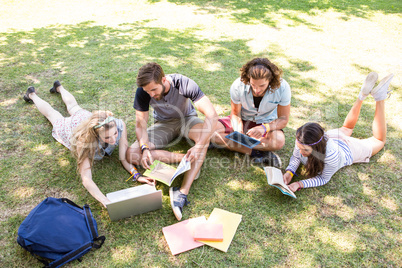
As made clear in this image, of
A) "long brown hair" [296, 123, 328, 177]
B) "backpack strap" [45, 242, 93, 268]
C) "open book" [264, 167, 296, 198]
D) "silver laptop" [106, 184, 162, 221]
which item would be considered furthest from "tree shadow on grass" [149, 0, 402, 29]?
"backpack strap" [45, 242, 93, 268]

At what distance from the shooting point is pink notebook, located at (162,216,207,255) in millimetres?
2419

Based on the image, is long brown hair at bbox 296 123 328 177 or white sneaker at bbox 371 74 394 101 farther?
white sneaker at bbox 371 74 394 101

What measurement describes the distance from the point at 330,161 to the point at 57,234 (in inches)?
107

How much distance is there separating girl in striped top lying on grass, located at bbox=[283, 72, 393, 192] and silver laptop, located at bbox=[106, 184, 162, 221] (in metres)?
1.48

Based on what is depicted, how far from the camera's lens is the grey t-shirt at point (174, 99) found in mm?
3086

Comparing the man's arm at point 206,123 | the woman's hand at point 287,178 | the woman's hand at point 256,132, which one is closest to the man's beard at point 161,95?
the man's arm at point 206,123

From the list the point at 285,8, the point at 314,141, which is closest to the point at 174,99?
the point at 314,141

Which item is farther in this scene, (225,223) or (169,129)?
(169,129)

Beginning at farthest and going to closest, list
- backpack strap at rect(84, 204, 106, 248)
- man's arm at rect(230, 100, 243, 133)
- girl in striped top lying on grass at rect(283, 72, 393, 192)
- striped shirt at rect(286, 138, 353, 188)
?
man's arm at rect(230, 100, 243, 133) < striped shirt at rect(286, 138, 353, 188) < girl in striped top lying on grass at rect(283, 72, 393, 192) < backpack strap at rect(84, 204, 106, 248)

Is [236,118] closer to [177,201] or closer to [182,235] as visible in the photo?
[177,201]

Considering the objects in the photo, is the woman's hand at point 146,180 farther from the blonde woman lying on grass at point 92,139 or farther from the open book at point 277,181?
the open book at point 277,181

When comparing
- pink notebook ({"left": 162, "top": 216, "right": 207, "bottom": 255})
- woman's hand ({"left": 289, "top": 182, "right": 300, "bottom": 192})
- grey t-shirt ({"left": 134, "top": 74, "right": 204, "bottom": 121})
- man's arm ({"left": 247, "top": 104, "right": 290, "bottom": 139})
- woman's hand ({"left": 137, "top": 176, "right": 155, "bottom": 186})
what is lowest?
pink notebook ({"left": 162, "top": 216, "right": 207, "bottom": 255})

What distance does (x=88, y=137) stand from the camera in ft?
9.23

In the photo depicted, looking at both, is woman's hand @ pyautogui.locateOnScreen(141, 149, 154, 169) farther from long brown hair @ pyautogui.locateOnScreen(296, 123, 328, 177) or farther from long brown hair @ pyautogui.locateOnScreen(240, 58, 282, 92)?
long brown hair @ pyautogui.locateOnScreen(296, 123, 328, 177)
